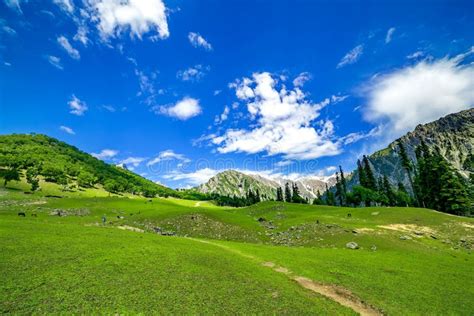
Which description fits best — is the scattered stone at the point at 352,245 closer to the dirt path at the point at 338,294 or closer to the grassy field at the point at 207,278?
the grassy field at the point at 207,278

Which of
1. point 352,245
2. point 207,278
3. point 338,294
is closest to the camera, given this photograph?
point 207,278

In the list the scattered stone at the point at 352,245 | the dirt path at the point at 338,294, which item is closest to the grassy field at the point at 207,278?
the dirt path at the point at 338,294

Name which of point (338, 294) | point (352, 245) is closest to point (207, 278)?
point (338, 294)

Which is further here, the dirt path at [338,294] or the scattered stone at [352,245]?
the scattered stone at [352,245]

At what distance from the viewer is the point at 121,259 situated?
2361cm

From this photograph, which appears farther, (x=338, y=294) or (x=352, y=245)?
(x=352, y=245)

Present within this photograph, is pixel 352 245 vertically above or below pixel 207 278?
above

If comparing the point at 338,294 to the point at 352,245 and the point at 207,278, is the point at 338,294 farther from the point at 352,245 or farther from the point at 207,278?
the point at 352,245

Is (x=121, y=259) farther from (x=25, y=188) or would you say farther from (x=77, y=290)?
(x=25, y=188)

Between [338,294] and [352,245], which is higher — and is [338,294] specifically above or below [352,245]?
below

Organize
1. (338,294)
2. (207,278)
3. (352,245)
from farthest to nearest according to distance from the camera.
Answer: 1. (352,245)
2. (338,294)
3. (207,278)

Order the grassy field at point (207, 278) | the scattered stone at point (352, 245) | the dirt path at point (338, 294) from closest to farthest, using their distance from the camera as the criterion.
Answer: the grassy field at point (207, 278)
the dirt path at point (338, 294)
the scattered stone at point (352, 245)

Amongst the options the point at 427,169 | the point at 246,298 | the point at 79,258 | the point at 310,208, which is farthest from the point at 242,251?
the point at 427,169

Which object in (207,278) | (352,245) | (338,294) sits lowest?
(338,294)
